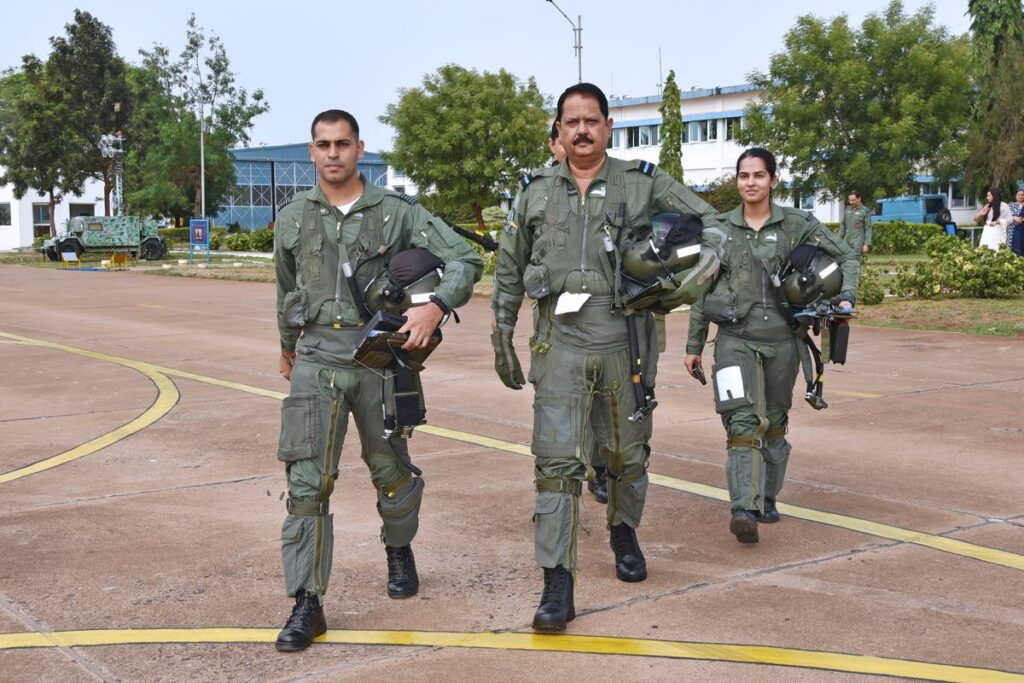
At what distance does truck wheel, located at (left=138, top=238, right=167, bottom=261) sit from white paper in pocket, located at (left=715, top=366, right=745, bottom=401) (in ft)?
136

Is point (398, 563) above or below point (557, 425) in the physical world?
Result: below

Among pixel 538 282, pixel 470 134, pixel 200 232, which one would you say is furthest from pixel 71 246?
pixel 538 282

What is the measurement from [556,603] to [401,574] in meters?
0.79

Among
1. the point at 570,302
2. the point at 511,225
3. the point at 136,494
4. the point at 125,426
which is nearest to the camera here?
the point at 570,302

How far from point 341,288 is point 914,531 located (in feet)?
10.3

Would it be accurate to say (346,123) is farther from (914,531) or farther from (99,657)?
(914,531)

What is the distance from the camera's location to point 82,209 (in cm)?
8088

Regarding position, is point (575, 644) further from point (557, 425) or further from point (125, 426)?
point (125, 426)

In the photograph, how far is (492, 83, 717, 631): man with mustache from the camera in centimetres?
485

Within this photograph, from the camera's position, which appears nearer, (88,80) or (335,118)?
(335,118)

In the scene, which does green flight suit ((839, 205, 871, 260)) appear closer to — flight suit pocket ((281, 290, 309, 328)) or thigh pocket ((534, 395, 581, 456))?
thigh pocket ((534, 395, 581, 456))

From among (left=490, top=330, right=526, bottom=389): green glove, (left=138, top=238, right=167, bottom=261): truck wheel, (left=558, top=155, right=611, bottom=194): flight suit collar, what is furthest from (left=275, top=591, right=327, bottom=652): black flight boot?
(left=138, top=238, right=167, bottom=261): truck wheel

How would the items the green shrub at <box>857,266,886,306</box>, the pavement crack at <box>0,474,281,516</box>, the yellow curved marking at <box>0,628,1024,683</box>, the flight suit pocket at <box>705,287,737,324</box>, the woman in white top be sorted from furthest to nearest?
the woman in white top → the green shrub at <box>857,266,886,306</box> → the pavement crack at <box>0,474,281,516</box> → the flight suit pocket at <box>705,287,737,324</box> → the yellow curved marking at <box>0,628,1024,683</box>

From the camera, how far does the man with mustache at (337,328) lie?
4621 millimetres
